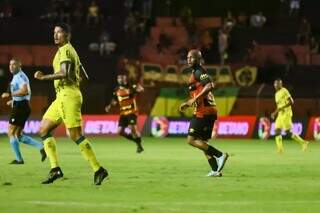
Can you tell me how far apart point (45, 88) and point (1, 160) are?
1434 cm

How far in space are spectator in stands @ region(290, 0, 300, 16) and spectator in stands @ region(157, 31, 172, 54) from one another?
20.2 ft

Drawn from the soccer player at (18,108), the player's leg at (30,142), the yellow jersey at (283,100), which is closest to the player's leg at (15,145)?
the soccer player at (18,108)

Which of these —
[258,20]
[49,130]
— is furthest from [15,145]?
[258,20]

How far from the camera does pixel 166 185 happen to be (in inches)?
575

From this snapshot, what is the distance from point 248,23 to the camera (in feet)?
134

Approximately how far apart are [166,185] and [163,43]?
25029 mm

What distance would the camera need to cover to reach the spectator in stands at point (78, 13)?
40.9 m

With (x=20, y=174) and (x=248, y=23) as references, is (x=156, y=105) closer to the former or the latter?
(x=248, y=23)

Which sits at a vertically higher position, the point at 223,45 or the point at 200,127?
the point at 200,127

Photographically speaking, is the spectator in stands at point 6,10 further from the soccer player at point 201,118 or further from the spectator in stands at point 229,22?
the soccer player at point 201,118

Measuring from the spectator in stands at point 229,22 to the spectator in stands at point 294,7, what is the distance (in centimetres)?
278

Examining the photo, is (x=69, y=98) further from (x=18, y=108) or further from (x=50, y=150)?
(x=18, y=108)

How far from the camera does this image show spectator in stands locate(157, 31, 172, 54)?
39.2 meters

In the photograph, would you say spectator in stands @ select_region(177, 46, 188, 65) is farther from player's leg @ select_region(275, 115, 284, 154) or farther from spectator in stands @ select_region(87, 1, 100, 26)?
player's leg @ select_region(275, 115, 284, 154)
